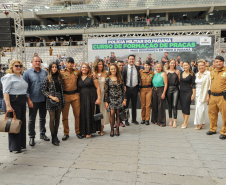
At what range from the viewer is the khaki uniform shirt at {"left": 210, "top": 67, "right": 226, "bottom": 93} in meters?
4.14

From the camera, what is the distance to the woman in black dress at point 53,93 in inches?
147

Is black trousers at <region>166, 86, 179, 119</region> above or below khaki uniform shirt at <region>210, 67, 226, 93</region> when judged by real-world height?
below

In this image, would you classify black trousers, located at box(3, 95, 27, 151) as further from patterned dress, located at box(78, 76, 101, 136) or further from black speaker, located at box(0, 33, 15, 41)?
black speaker, located at box(0, 33, 15, 41)

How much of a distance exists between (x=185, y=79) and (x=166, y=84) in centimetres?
47

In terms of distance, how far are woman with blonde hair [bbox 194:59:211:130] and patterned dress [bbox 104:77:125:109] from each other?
195 centimetres

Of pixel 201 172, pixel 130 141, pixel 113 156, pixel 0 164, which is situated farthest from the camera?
pixel 130 141

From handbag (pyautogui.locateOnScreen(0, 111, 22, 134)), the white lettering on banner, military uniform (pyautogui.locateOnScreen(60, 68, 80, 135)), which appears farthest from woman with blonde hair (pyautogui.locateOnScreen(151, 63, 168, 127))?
the white lettering on banner

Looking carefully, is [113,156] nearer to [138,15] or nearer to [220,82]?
[220,82]

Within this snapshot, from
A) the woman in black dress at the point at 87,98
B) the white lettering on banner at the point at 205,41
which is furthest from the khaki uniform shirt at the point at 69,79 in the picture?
the white lettering on banner at the point at 205,41

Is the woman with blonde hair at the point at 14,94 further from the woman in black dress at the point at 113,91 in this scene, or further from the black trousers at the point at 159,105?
the black trousers at the point at 159,105

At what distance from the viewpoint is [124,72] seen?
17.1 ft

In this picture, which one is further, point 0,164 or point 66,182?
point 0,164

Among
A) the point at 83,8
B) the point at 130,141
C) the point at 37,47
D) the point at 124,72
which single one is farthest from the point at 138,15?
the point at 130,141

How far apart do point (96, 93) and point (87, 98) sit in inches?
9.6
